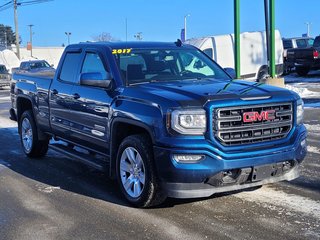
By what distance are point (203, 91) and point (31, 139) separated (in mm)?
4178

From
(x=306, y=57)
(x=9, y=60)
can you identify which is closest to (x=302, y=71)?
(x=306, y=57)

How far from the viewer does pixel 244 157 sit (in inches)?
189

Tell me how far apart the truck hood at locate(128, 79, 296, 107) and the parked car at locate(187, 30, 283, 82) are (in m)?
16.7

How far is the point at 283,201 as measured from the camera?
214 inches

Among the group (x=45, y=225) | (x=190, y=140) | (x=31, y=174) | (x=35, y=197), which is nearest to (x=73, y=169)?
(x=31, y=174)

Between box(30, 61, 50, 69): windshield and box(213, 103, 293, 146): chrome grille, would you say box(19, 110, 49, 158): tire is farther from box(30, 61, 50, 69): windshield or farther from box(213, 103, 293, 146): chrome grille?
box(30, 61, 50, 69): windshield

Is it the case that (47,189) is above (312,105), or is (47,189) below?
below

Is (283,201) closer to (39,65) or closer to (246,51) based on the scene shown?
(246,51)

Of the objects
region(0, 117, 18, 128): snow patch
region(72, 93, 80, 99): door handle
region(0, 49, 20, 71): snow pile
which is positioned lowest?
region(0, 117, 18, 128): snow patch

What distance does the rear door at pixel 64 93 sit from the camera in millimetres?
6762

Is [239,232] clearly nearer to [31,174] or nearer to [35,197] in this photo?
[35,197]

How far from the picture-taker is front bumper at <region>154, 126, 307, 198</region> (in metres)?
4.67

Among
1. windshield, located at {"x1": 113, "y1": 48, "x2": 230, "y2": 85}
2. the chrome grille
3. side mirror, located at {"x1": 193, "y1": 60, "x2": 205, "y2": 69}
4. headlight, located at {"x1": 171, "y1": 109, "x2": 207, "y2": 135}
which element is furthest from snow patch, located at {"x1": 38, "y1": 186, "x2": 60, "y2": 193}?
the chrome grille

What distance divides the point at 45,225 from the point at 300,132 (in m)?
2.93
